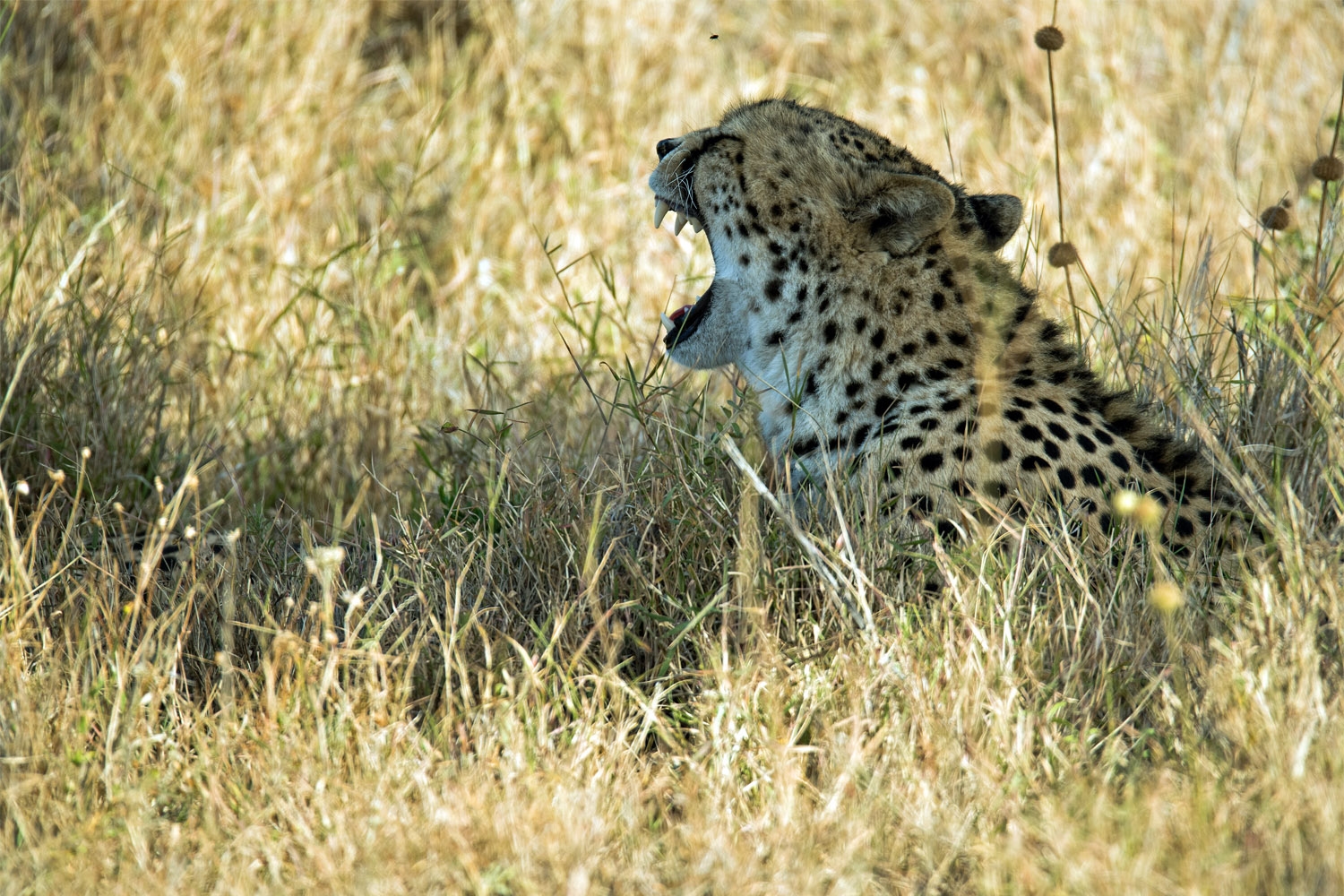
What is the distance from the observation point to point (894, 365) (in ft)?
9.50

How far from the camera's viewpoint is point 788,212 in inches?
119

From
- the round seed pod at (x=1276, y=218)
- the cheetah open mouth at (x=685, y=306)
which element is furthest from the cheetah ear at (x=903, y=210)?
the round seed pod at (x=1276, y=218)

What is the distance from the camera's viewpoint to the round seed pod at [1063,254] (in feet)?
11.0

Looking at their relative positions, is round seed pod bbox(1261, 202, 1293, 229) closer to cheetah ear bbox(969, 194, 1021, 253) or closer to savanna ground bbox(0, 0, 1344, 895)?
savanna ground bbox(0, 0, 1344, 895)

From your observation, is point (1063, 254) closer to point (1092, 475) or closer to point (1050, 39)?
point (1050, 39)

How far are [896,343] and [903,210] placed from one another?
0.26 meters

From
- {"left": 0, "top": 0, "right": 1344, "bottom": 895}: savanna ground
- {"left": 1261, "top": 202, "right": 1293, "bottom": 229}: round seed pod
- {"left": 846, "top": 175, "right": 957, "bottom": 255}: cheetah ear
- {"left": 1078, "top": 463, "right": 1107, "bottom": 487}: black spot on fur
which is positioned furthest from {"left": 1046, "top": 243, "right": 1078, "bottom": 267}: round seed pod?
{"left": 1078, "top": 463, "right": 1107, "bottom": 487}: black spot on fur

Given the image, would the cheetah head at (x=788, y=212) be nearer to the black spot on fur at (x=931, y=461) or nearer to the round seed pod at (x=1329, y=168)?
the black spot on fur at (x=931, y=461)

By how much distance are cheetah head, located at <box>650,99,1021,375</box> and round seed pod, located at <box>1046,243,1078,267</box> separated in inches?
9.9

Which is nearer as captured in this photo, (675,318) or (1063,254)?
(675,318)

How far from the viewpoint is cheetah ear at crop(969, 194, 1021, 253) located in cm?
311

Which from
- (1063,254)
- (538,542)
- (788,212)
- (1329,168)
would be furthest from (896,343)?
(1329,168)

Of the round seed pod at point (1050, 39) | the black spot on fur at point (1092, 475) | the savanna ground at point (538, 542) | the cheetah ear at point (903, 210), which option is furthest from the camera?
the round seed pod at point (1050, 39)

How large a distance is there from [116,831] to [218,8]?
3.79 metres
